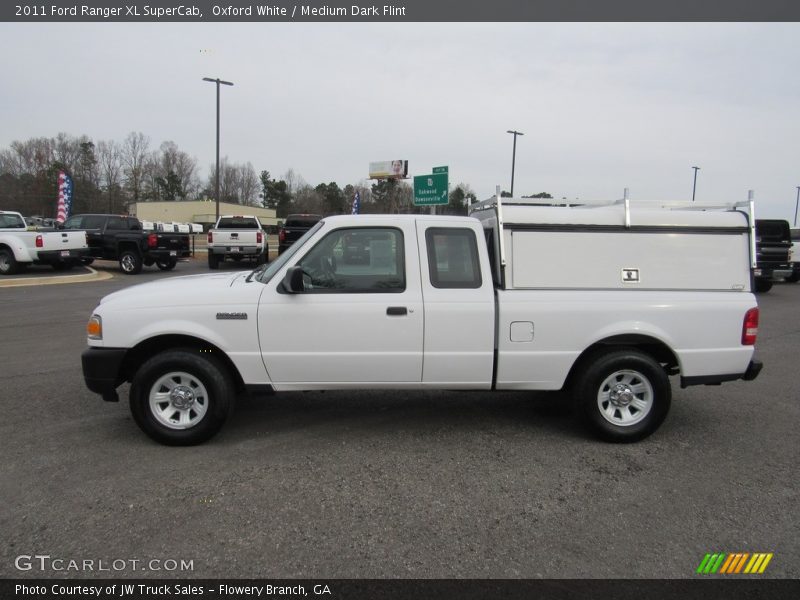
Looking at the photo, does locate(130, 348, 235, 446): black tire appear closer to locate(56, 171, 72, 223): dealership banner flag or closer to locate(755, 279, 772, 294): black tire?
locate(755, 279, 772, 294): black tire

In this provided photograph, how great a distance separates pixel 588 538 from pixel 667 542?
443 millimetres

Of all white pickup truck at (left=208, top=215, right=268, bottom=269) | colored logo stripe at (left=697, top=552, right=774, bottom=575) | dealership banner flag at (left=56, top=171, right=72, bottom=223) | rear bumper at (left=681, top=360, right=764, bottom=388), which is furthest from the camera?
dealership banner flag at (left=56, top=171, right=72, bottom=223)

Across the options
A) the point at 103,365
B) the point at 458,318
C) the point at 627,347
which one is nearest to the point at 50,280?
the point at 103,365

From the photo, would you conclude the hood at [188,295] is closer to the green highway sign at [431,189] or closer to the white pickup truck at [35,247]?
the white pickup truck at [35,247]

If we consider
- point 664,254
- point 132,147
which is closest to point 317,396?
point 664,254

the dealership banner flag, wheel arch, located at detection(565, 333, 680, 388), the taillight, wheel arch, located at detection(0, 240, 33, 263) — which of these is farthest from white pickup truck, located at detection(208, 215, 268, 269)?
the taillight

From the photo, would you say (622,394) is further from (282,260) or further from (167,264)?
(167,264)

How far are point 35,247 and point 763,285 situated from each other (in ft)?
72.9

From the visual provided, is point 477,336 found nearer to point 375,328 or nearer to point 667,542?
point 375,328

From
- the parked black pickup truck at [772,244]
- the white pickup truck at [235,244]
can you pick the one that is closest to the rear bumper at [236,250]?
the white pickup truck at [235,244]

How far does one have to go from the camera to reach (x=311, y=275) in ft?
13.9

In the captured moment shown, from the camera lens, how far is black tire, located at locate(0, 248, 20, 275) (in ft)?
52.8

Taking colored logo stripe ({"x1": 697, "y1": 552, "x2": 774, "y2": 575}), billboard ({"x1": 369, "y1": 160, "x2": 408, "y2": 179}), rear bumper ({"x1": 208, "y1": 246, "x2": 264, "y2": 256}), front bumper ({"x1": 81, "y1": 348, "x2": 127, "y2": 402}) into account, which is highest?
billboard ({"x1": 369, "y1": 160, "x2": 408, "y2": 179})

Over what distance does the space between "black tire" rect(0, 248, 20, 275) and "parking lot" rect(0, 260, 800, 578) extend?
1330 cm
